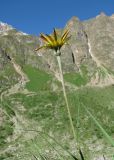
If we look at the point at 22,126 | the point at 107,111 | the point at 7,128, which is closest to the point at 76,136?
the point at 22,126

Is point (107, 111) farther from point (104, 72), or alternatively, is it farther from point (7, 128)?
point (104, 72)

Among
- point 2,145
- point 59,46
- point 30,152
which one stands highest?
point 59,46

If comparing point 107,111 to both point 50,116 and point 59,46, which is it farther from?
point 59,46

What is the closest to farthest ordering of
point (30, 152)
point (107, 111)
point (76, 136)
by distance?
point (76, 136) < point (30, 152) < point (107, 111)

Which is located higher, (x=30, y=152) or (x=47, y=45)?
(x=47, y=45)

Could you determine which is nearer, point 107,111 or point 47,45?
point 47,45

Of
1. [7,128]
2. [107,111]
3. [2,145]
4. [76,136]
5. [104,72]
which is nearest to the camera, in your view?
[104,72]

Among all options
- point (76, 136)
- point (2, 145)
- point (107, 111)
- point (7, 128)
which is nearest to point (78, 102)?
point (76, 136)
